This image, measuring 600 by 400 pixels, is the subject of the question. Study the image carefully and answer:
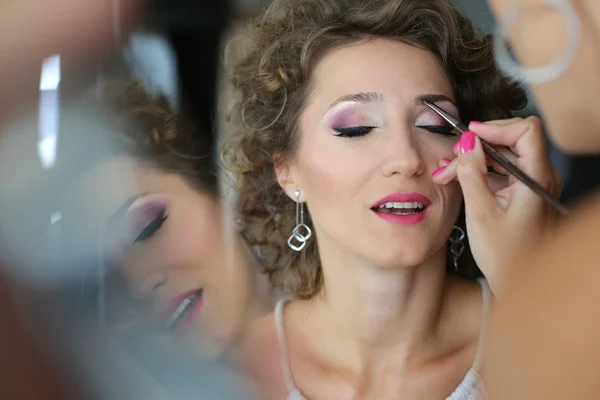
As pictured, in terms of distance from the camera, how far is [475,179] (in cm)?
65

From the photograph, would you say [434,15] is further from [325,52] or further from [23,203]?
[23,203]

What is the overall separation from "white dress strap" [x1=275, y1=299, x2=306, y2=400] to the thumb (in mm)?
251

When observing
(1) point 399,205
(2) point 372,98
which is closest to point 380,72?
(2) point 372,98

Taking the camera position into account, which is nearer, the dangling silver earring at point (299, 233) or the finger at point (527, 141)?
the finger at point (527, 141)

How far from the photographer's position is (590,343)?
0.51 metres

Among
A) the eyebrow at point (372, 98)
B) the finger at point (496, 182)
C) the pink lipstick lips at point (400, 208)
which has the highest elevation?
the eyebrow at point (372, 98)

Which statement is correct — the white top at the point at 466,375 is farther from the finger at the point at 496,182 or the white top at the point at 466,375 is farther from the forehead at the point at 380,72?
the forehead at the point at 380,72

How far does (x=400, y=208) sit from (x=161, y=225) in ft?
0.88

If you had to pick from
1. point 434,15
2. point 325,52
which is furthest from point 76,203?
Result: point 434,15

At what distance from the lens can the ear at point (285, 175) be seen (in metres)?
0.74

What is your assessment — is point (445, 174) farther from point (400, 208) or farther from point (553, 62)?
point (553, 62)

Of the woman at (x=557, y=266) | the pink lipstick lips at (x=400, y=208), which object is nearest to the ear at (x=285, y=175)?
the pink lipstick lips at (x=400, y=208)

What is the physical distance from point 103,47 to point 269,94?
0.20 meters

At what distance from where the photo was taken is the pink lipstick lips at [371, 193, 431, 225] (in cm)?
65
